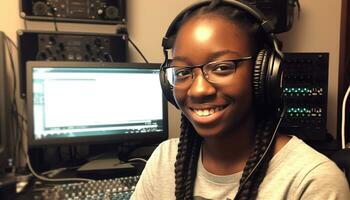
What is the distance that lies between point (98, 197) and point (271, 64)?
660 mm

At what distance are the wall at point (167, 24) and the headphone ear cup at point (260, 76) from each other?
36.5 inches

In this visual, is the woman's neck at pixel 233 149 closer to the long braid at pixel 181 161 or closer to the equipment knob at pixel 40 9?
the long braid at pixel 181 161

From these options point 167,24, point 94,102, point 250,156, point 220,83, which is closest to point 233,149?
point 250,156

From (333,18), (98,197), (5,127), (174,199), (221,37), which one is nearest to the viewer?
(221,37)

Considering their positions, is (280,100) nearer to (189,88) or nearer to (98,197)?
(189,88)

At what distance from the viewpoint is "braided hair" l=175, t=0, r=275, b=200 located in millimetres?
679

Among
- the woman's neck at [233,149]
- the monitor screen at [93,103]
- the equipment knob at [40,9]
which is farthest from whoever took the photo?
the equipment knob at [40,9]

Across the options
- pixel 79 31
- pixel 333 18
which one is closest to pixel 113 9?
pixel 79 31

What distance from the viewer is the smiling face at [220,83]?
0.66 meters

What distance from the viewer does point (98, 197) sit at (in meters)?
1.06

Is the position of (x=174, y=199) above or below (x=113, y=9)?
below

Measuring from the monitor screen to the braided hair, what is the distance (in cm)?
57

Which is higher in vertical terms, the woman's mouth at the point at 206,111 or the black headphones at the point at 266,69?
the black headphones at the point at 266,69

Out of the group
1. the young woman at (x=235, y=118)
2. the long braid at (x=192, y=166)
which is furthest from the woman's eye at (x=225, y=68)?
the long braid at (x=192, y=166)
